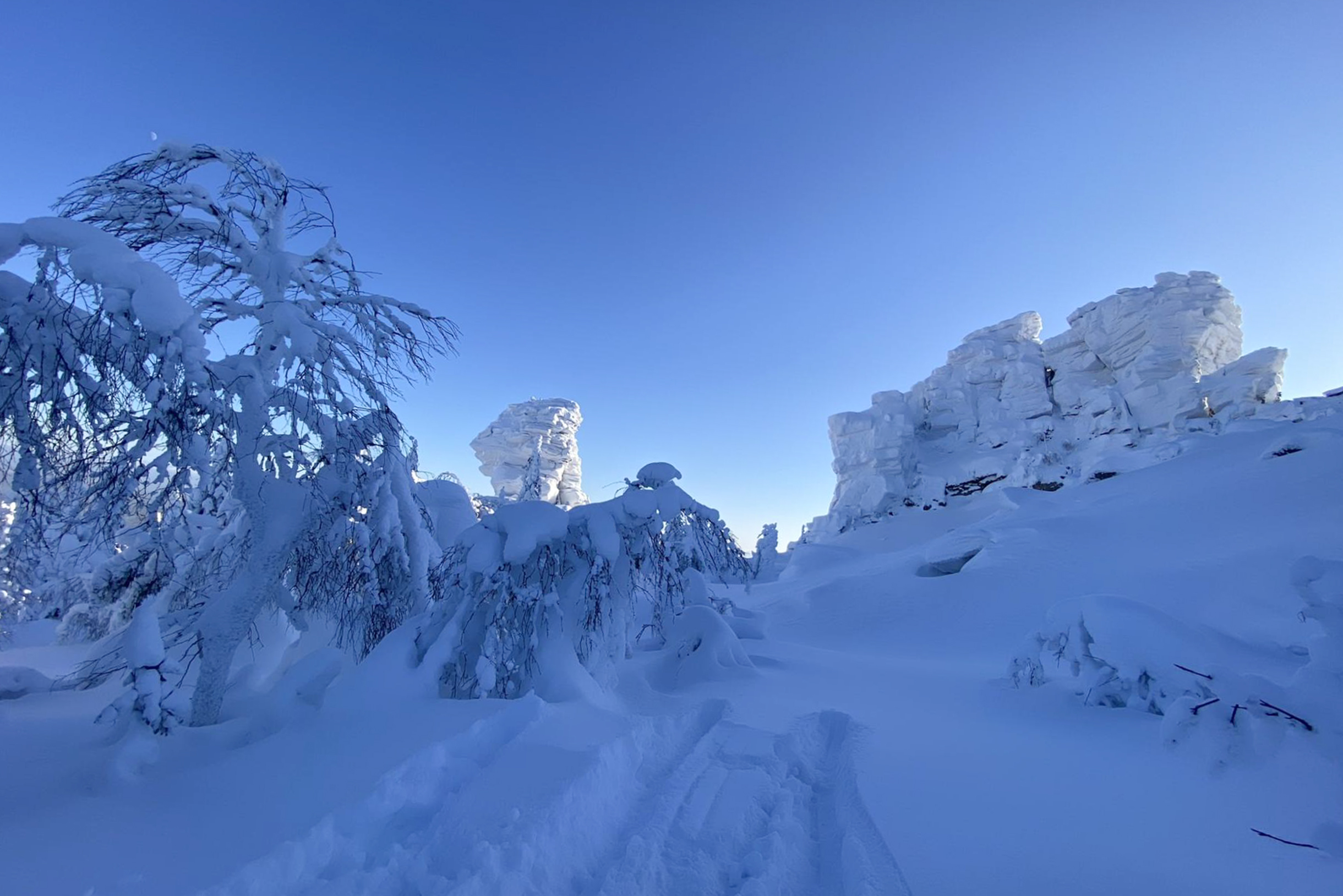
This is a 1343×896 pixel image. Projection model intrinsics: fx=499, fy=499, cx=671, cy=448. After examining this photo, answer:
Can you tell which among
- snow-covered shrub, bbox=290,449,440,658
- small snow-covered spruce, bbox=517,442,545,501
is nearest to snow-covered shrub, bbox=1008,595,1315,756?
snow-covered shrub, bbox=290,449,440,658

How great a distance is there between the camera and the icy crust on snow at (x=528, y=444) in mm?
52969

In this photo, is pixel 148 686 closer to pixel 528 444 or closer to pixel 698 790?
pixel 698 790

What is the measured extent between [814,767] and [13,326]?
5.82m

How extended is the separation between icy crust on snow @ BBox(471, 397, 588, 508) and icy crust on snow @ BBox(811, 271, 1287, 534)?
91.4ft

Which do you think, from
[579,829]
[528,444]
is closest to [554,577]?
[579,829]

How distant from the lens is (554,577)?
18.1ft

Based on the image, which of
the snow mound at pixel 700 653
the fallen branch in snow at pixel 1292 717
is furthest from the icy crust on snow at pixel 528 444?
the fallen branch in snow at pixel 1292 717

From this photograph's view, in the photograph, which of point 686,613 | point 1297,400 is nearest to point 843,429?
point 1297,400

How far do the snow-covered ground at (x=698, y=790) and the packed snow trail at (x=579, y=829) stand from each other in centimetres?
1

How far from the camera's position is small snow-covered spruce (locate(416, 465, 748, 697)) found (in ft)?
16.5

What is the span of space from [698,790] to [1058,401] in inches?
1846

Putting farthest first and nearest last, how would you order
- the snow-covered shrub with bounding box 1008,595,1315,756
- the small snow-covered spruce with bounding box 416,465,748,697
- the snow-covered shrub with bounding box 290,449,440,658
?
1. the small snow-covered spruce with bounding box 416,465,748,697
2. the snow-covered shrub with bounding box 290,449,440,658
3. the snow-covered shrub with bounding box 1008,595,1315,756

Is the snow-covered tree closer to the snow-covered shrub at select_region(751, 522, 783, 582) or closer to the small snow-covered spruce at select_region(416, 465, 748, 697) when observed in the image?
the small snow-covered spruce at select_region(416, 465, 748, 697)

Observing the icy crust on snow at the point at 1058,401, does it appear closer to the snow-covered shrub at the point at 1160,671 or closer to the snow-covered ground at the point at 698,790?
the snow-covered shrub at the point at 1160,671
